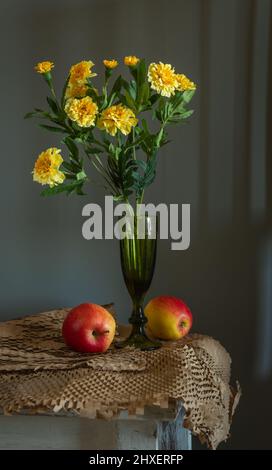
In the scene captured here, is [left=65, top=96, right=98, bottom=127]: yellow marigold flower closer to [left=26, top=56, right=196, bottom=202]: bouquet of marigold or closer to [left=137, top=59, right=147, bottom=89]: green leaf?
[left=26, top=56, right=196, bottom=202]: bouquet of marigold

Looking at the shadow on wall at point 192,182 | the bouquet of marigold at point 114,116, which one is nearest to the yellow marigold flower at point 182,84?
the bouquet of marigold at point 114,116

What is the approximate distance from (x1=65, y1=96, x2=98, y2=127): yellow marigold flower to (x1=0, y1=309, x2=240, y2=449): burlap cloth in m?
0.41

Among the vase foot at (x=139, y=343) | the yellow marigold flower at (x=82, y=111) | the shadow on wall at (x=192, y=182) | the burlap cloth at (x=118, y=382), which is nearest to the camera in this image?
the burlap cloth at (x=118, y=382)

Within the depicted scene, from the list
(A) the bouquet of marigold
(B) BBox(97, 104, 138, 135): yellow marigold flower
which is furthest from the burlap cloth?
(B) BBox(97, 104, 138, 135): yellow marigold flower

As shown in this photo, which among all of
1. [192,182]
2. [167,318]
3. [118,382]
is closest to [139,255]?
[167,318]

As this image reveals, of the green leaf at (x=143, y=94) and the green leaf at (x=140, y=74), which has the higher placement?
the green leaf at (x=140, y=74)

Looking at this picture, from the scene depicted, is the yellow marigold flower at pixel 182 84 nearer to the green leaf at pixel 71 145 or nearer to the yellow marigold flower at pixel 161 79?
the yellow marigold flower at pixel 161 79

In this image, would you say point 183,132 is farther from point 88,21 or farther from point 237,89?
point 88,21

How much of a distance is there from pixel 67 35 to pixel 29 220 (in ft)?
1.56

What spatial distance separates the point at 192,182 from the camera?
4.71 ft

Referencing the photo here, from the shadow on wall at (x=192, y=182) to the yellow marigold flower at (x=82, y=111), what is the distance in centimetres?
48

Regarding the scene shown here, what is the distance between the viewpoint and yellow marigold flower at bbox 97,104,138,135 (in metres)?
0.98

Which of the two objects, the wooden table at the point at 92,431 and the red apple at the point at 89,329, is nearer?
the wooden table at the point at 92,431

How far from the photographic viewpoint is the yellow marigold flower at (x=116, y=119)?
3.22ft
